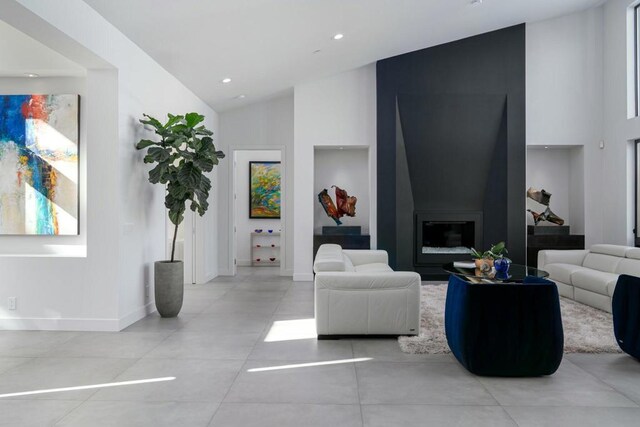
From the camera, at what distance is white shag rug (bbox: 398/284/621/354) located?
13.4 ft

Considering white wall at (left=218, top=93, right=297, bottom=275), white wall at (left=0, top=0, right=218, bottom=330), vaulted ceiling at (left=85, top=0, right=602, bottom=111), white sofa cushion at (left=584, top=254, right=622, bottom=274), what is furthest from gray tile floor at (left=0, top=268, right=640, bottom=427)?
white wall at (left=218, top=93, right=297, bottom=275)

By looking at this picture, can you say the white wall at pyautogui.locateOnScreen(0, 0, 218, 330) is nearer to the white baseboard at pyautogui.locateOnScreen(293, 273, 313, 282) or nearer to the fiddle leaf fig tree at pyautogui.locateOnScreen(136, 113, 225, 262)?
the fiddle leaf fig tree at pyautogui.locateOnScreen(136, 113, 225, 262)

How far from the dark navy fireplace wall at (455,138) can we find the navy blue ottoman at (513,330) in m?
4.53

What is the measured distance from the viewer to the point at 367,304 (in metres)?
4.36

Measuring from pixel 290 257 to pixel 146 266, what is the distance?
366 centimetres

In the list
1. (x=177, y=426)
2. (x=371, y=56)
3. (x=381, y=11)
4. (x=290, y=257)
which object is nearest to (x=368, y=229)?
(x=290, y=257)

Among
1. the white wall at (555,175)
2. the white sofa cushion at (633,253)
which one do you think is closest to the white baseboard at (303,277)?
the white wall at (555,175)

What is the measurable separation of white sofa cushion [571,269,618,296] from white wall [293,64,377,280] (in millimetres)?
3181

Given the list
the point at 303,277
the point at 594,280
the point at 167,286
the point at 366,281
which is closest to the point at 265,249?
the point at 303,277

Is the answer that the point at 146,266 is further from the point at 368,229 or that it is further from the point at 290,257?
the point at 368,229

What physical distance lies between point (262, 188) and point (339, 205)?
2607 mm

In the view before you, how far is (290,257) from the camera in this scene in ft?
28.8

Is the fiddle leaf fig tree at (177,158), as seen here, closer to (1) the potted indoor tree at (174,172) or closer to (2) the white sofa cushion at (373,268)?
(1) the potted indoor tree at (174,172)

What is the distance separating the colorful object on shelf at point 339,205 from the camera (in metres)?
8.40
